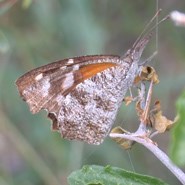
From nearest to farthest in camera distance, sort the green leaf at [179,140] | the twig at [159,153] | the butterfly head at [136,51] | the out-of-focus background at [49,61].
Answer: the green leaf at [179,140] < the twig at [159,153] < the butterfly head at [136,51] < the out-of-focus background at [49,61]

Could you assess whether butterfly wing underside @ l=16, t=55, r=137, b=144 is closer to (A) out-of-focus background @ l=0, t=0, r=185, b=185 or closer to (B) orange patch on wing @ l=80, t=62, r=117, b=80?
(B) orange patch on wing @ l=80, t=62, r=117, b=80

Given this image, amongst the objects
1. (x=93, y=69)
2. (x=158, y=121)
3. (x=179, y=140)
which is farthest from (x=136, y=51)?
(x=179, y=140)

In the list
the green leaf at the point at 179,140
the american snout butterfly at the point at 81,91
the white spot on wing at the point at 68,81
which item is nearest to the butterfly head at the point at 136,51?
the american snout butterfly at the point at 81,91

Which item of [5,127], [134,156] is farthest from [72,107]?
[134,156]

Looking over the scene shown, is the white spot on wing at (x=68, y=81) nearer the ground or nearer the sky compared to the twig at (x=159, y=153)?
nearer the sky

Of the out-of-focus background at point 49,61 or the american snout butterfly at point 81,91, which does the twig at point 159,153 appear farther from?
the out-of-focus background at point 49,61

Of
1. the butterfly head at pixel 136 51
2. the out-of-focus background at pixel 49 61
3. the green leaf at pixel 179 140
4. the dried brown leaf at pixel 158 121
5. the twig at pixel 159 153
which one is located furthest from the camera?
the out-of-focus background at pixel 49 61

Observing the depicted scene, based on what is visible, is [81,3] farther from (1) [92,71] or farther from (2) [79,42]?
(1) [92,71]
